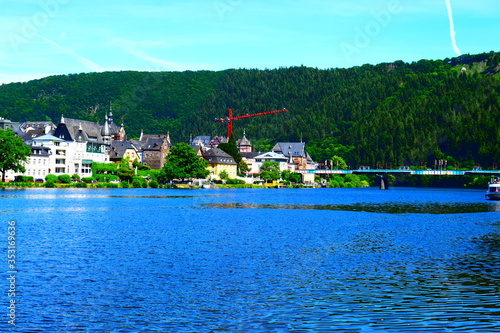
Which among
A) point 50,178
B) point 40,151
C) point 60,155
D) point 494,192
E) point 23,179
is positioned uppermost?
point 40,151

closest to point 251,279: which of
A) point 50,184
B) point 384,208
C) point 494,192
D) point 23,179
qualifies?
point 384,208

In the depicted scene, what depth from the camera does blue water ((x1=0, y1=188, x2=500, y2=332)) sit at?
2361 cm

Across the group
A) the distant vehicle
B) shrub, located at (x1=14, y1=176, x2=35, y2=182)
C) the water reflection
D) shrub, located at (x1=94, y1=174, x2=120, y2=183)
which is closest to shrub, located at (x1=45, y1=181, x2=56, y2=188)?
shrub, located at (x1=14, y1=176, x2=35, y2=182)

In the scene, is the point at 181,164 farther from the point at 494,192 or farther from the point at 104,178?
the point at 494,192

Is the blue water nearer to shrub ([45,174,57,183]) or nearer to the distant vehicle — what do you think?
the distant vehicle

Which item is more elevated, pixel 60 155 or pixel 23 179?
pixel 60 155

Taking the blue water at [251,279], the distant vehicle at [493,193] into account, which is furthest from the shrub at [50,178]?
the distant vehicle at [493,193]

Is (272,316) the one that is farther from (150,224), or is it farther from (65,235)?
(150,224)

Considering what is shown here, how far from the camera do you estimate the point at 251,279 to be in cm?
3198

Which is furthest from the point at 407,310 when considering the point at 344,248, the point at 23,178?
the point at 23,178

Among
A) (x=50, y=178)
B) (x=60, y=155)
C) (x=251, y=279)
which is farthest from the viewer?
(x=60, y=155)

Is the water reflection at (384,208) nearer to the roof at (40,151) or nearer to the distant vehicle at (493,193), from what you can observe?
the distant vehicle at (493,193)

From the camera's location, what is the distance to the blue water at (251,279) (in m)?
23.6

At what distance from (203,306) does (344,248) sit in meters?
21.5
